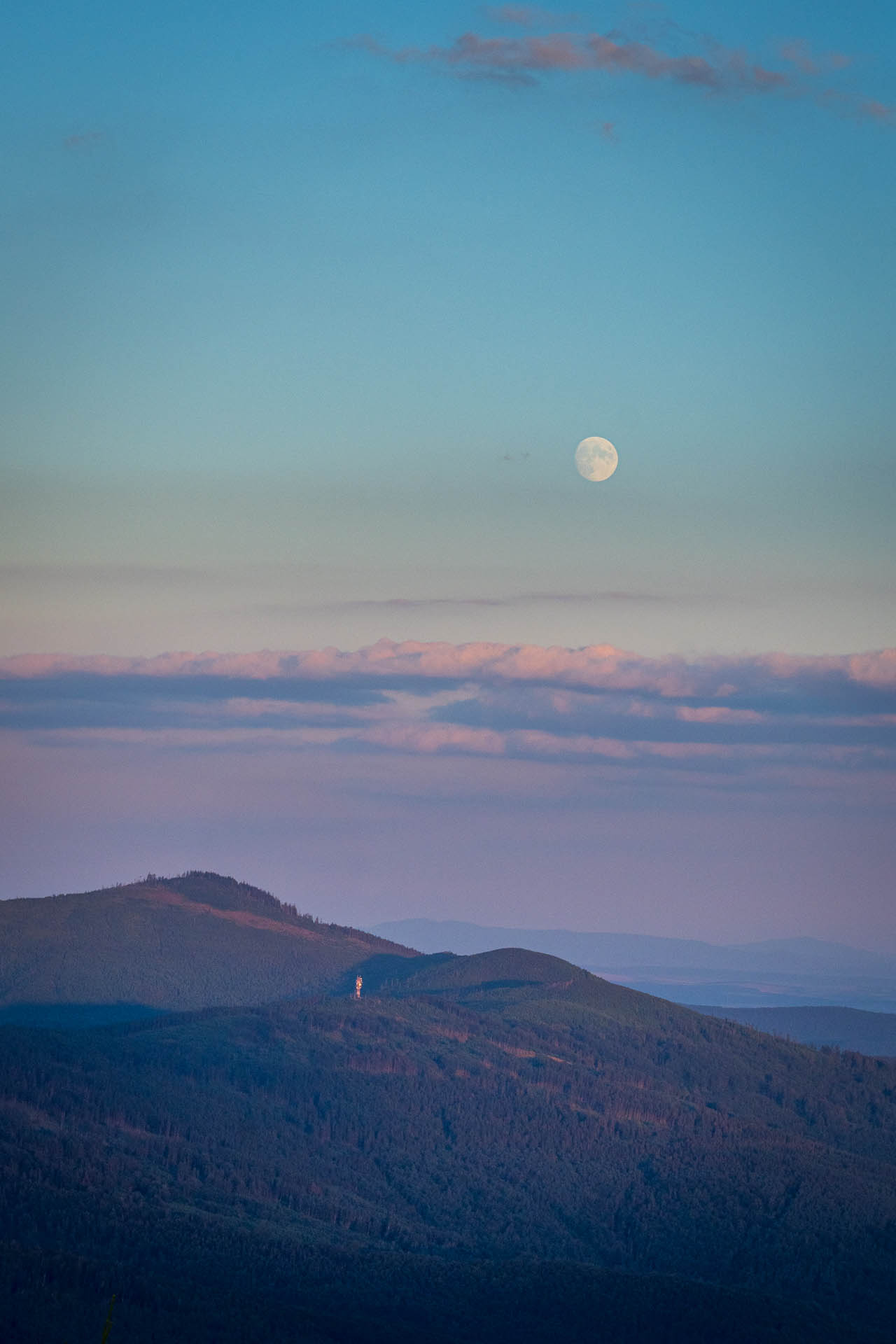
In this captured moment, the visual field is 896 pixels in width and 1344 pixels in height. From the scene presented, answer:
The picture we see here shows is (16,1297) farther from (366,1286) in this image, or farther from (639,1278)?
(639,1278)

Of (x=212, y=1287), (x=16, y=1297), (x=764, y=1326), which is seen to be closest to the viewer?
(x=16, y=1297)

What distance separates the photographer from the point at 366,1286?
596ft

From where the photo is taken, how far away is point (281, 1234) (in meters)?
199

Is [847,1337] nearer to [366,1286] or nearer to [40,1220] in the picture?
[366,1286]

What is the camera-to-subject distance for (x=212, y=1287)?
166 meters

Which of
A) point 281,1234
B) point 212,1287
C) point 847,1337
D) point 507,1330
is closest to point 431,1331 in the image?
point 507,1330

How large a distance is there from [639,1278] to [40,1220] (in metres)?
69.1

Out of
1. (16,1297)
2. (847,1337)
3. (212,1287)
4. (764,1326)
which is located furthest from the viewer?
(847,1337)

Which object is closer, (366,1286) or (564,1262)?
(366,1286)

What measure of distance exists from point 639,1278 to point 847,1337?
26.0 metres

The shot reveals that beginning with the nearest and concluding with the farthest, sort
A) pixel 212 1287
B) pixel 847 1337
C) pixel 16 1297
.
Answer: pixel 16 1297 → pixel 212 1287 → pixel 847 1337

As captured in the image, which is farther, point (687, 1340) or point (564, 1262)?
point (564, 1262)

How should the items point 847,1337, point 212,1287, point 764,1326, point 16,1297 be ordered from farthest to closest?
point 847,1337 → point 764,1326 → point 212,1287 → point 16,1297

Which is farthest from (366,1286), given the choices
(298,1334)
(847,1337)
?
(847,1337)
